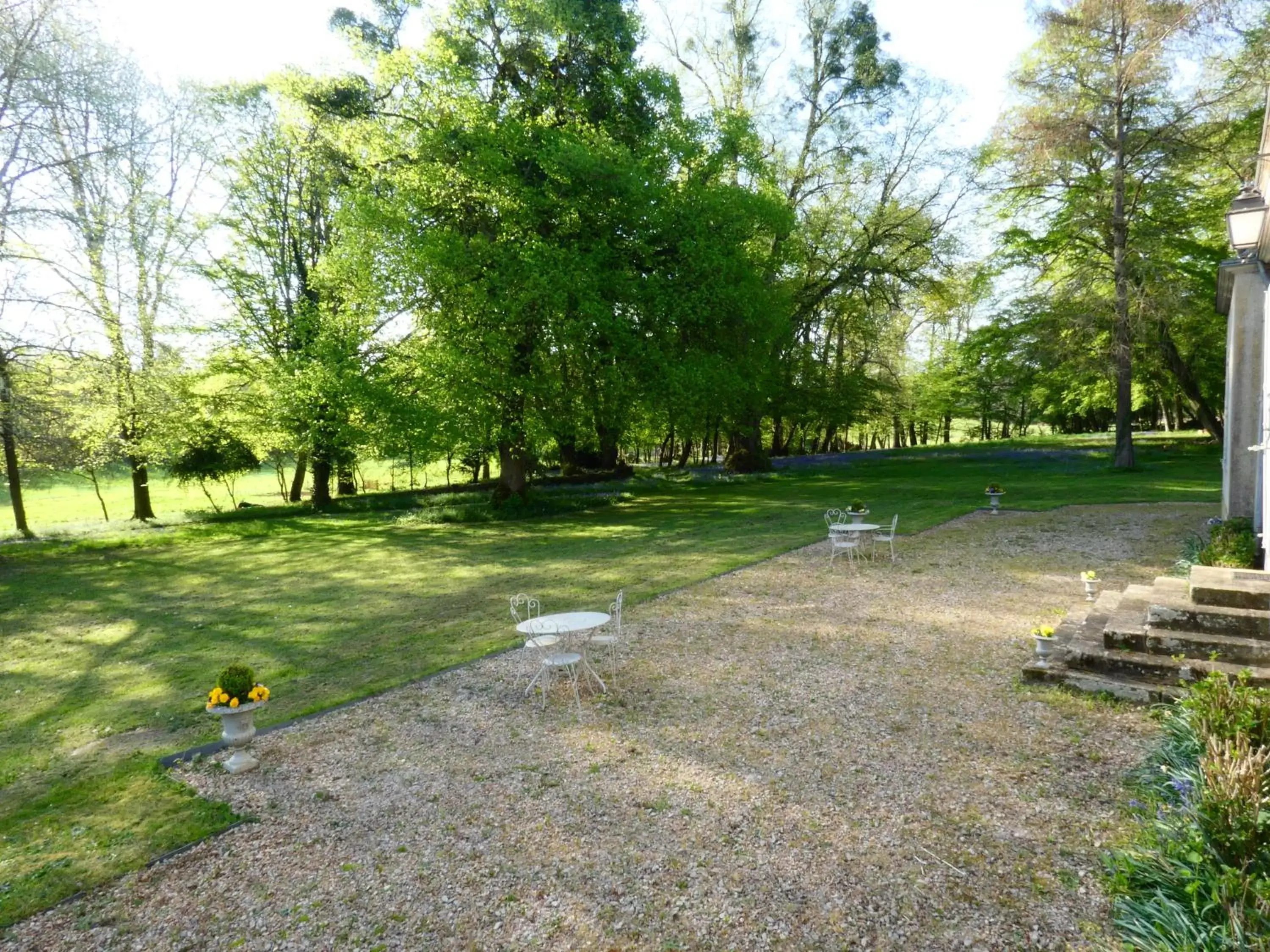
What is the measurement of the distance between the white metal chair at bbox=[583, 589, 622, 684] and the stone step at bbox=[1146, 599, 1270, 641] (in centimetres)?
530

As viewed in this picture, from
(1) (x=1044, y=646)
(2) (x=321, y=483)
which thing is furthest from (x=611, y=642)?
(2) (x=321, y=483)

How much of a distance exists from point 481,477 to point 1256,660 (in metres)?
35.7

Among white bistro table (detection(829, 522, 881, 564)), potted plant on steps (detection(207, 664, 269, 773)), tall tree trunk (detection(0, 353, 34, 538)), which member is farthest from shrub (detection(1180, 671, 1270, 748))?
tall tree trunk (detection(0, 353, 34, 538))

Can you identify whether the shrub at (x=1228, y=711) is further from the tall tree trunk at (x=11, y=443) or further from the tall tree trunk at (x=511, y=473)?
the tall tree trunk at (x=11, y=443)

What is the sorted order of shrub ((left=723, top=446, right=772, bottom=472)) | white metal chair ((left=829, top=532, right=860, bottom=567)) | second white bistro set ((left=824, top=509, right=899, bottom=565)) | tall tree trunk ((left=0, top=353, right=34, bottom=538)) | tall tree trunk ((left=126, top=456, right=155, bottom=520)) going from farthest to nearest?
shrub ((left=723, top=446, right=772, bottom=472)) < tall tree trunk ((left=126, top=456, right=155, bottom=520)) < tall tree trunk ((left=0, top=353, right=34, bottom=538)) < second white bistro set ((left=824, top=509, right=899, bottom=565)) < white metal chair ((left=829, top=532, right=860, bottom=567))

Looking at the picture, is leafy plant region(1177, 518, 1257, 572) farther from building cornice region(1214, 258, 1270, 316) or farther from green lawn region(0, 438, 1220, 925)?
green lawn region(0, 438, 1220, 925)

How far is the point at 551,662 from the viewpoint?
6.41m

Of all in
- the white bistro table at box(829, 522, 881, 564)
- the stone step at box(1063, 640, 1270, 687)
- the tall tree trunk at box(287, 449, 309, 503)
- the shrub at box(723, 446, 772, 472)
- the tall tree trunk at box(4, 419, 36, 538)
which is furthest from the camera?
the shrub at box(723, 446, 772, 472)

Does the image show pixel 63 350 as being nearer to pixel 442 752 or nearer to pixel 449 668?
pixel 449 668

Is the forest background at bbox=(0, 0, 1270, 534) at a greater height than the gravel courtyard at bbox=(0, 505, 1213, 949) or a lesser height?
greater

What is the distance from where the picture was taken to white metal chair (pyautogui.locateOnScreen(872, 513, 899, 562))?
38.4 feet

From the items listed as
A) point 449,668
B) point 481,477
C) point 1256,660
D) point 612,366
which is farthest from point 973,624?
point 481,477

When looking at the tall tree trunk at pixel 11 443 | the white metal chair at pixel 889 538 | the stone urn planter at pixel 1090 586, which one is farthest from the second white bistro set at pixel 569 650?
the tall tree trunk at pixel 11 443

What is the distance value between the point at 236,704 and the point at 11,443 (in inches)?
602
